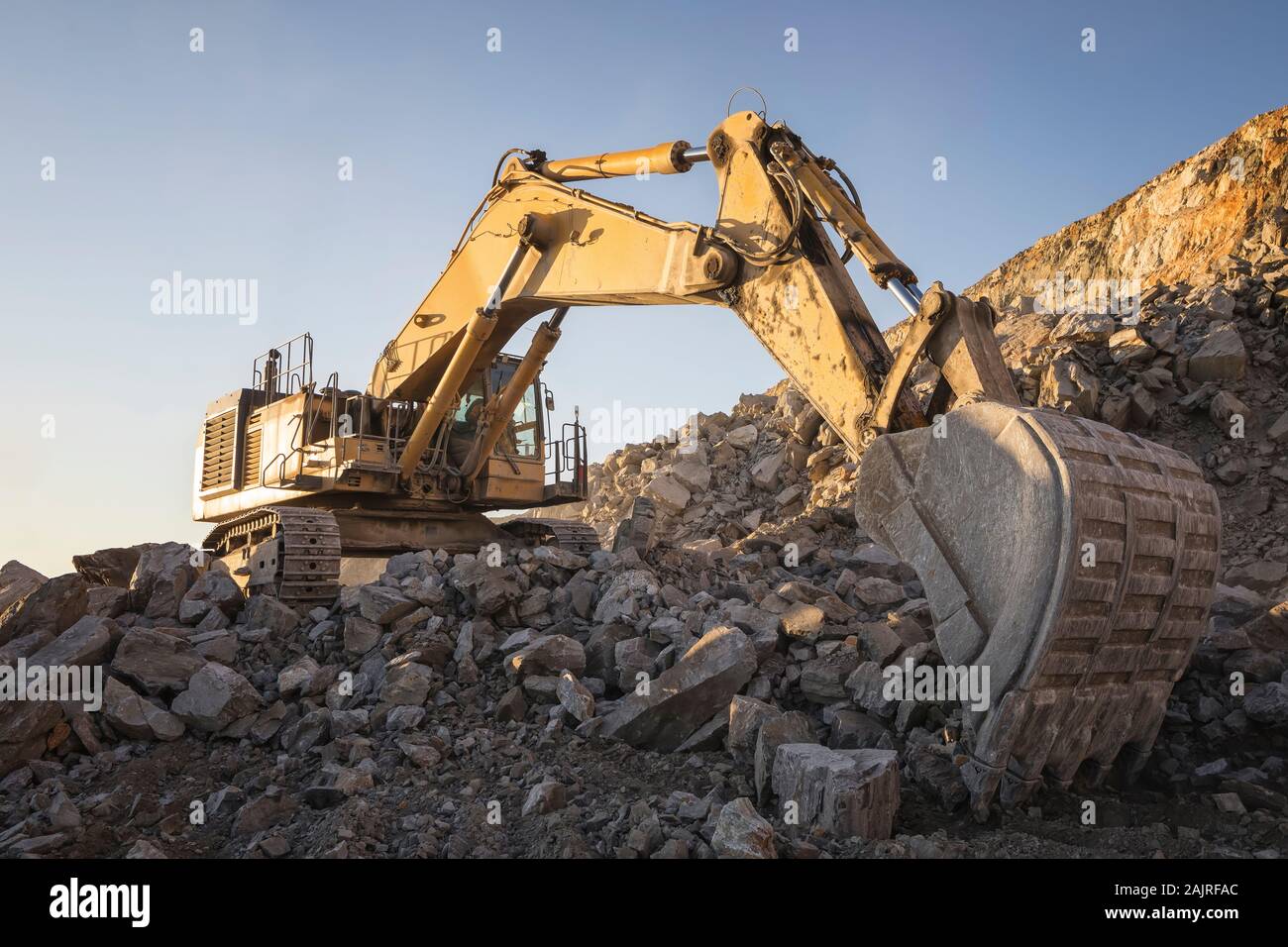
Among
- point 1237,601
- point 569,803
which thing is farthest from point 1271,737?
point 569,803

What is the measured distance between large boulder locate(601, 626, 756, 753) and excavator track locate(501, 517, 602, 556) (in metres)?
4.68

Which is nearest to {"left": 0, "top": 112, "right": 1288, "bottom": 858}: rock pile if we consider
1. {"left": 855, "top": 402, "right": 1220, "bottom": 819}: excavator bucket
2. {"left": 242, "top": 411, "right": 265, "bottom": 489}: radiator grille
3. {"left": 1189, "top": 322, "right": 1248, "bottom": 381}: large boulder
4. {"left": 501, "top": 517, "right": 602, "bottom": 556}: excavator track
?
{"left": 855, "top": 402, "right": 1220, "bottom": 819}: excavator bucket

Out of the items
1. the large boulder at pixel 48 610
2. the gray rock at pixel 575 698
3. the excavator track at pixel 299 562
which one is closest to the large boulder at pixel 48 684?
the large boulder at pixel 48 610

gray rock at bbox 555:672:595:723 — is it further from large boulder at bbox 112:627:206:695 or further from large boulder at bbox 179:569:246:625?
large boulder at bbox 179:569:246:625

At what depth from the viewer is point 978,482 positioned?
12.9 ft

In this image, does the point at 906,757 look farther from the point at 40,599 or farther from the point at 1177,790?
the point at 40,599

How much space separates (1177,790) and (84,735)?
5.47 meters

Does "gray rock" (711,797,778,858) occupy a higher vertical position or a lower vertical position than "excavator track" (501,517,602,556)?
lower

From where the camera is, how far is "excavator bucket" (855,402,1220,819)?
11.6 feet

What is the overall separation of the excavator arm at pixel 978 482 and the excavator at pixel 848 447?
0.01 m

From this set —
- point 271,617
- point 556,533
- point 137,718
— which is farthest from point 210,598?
point 556,533

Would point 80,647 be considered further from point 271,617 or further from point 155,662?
point 271,617

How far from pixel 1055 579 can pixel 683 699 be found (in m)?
2.00

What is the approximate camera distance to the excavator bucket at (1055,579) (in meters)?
3.54
